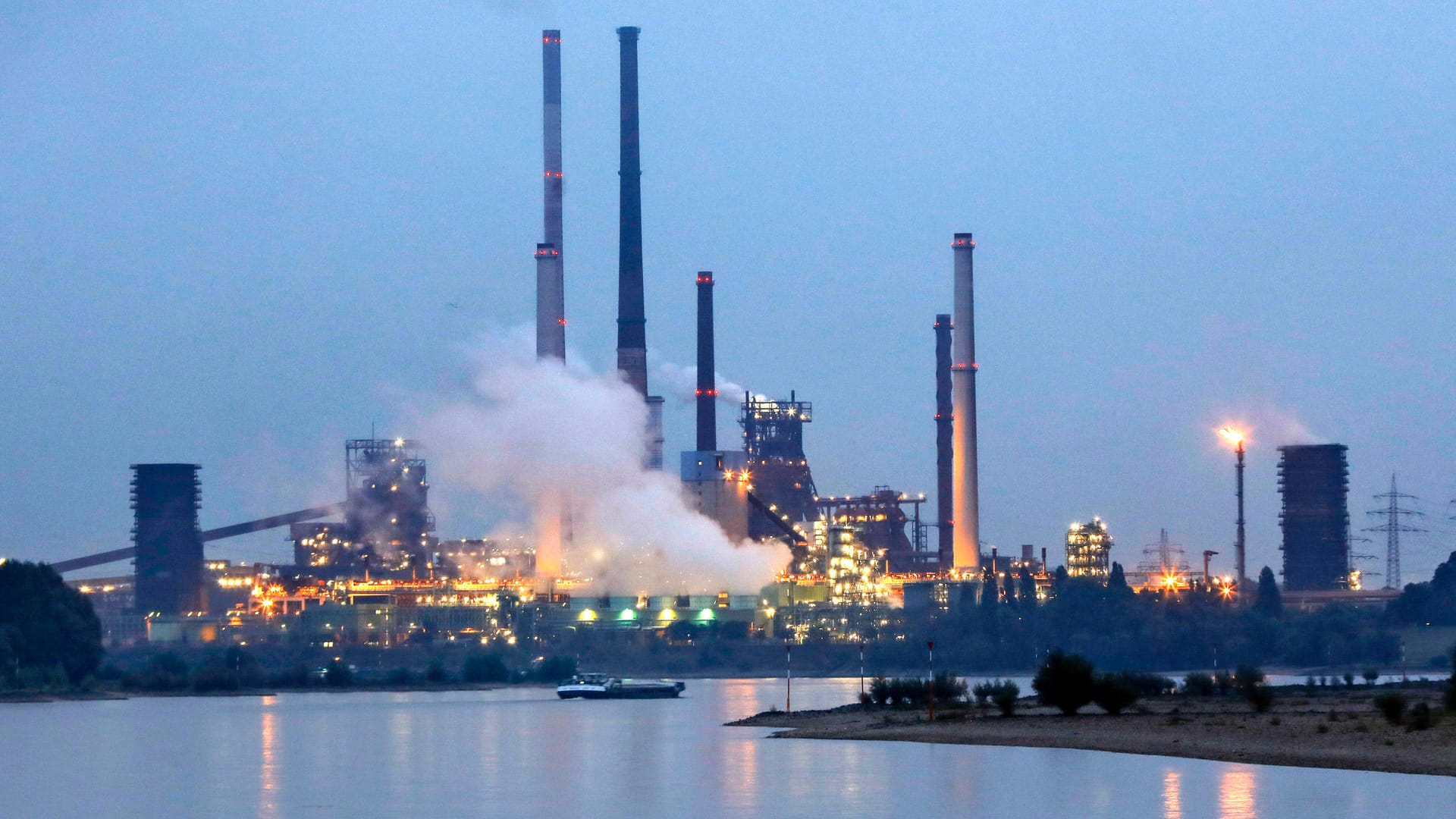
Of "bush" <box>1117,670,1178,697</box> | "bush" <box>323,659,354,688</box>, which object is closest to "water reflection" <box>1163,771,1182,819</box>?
"bush" <box>1117,670,1178,697</box>

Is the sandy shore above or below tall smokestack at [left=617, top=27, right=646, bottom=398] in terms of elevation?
below

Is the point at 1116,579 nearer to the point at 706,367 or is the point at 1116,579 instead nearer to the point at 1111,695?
the point at 706,367

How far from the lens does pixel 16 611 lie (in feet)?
410

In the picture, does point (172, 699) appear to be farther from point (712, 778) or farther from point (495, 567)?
point (712, 778)

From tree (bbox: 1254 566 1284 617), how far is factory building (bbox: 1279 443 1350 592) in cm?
1418

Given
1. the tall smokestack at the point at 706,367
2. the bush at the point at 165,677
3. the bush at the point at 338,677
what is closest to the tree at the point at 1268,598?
the tall smokestack at the point at 706,367

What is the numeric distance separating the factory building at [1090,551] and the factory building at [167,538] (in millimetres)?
75482

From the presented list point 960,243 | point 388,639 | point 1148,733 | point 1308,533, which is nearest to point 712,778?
point 1148,733

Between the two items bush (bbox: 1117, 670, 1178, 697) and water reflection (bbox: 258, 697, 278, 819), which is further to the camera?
bush (bbox: 1117, 670, 1178, 697)

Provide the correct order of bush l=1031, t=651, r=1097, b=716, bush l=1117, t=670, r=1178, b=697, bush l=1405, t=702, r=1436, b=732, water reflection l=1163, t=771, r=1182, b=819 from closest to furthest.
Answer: water reflection l=1163, t=771, r=1182, b=819
bush l=1405, t=702, r=1436, b=732
bush l=1031, t=651, r=1097, b=716
bush l=1117, t=670, r=1178, b=697

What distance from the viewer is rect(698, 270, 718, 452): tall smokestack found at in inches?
6201

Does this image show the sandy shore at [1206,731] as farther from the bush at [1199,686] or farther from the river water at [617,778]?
the bush at [1199,686]

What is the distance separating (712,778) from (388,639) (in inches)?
4952

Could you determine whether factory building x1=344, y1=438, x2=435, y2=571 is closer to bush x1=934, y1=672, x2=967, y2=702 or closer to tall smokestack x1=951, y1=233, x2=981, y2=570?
tall smokestack x1=951, y1=233, x2=981, y2=570
